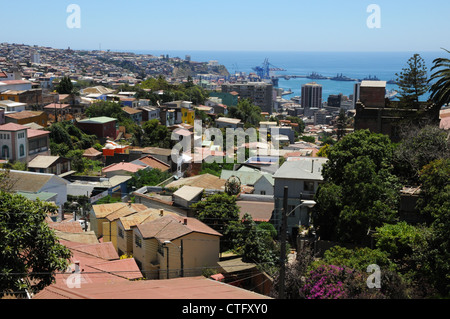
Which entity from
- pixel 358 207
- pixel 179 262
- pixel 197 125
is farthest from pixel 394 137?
pixel 197 125

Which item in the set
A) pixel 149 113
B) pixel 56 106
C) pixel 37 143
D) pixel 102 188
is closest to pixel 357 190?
pixel 102 188

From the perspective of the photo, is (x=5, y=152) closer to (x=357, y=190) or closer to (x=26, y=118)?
(x=26, y=118)

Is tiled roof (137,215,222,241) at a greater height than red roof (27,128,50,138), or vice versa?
red roof (27,128,50,138)

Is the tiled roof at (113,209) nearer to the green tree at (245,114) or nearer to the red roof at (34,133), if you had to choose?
the red roof at (34,133)

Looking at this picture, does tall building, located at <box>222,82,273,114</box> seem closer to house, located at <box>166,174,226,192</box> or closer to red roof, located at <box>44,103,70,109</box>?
red roof, located at <box>44,103,70,109</box>

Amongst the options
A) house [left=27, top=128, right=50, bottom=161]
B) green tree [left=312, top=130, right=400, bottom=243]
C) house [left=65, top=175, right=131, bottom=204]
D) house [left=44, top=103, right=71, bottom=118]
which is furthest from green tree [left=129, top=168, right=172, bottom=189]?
house [left=44, top=103, right=71, bottom=118]

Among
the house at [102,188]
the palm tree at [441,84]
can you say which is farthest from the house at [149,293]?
the house at [102,188]
